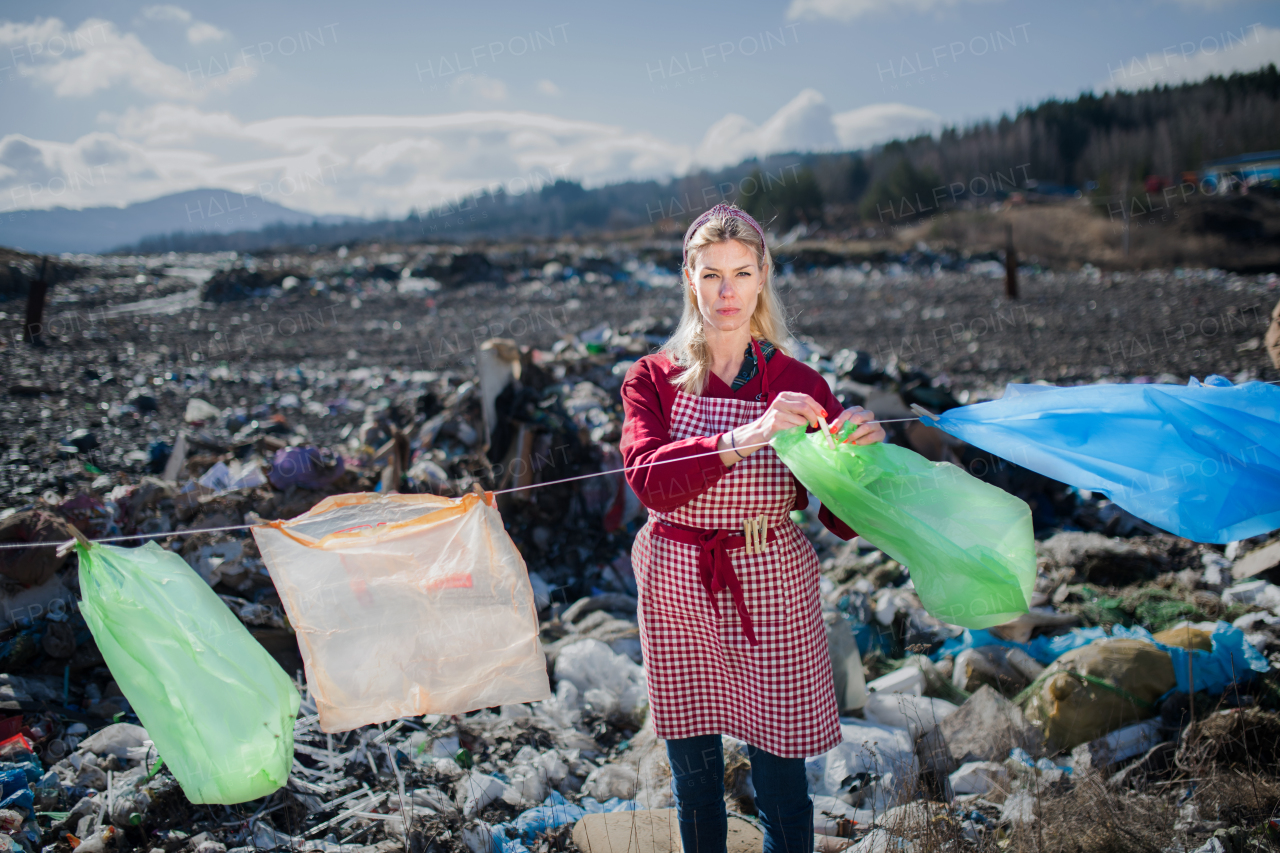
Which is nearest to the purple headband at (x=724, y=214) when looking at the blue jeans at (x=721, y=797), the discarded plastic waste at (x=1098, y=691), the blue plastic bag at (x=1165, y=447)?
the blue plastic bag at (x=1165, y=447)

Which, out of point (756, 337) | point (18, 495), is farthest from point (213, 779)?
point (18, 495)

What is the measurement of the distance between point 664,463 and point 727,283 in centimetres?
42

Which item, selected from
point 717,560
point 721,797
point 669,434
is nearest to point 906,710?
point 721,797

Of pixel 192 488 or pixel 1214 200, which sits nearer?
pixel 192 488

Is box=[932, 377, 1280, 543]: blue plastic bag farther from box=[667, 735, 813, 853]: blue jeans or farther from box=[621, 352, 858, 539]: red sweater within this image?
box=[667, 735, 813, 853]: blue jeans

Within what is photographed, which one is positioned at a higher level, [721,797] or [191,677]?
[191,677]

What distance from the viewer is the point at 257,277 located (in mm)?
15703

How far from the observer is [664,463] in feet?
4.46

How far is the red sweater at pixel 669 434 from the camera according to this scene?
53.5 inches

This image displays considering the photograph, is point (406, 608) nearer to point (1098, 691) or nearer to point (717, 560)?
point (717, 560)

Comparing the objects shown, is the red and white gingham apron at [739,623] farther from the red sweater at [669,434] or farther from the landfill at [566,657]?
the landfill at [566,657]

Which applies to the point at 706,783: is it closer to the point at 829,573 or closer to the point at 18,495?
the point at 829,573

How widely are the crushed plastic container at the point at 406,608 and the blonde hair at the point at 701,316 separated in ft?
1.90

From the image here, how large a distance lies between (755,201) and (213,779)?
39194 mm
